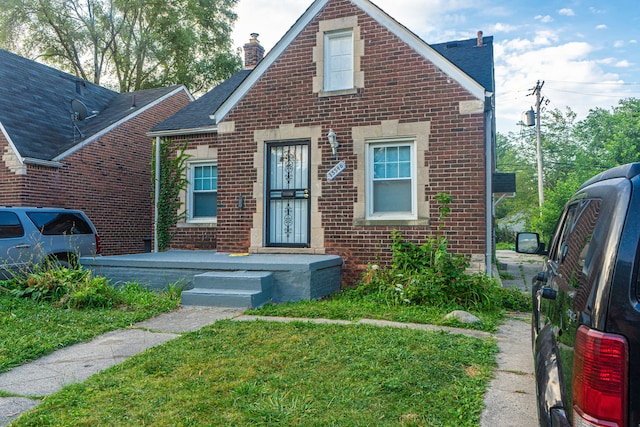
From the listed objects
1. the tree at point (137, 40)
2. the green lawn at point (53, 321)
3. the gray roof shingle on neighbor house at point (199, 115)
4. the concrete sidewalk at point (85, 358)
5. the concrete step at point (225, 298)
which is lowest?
the concrete sidewalk at point (85, 358)

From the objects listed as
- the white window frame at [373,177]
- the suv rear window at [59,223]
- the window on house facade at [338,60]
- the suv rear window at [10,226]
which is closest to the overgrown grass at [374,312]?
the white window frame at [373,177]

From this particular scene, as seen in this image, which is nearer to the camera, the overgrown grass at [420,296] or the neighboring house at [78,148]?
the overgrown grass at [420,296]

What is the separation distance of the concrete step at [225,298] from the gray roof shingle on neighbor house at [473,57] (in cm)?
537

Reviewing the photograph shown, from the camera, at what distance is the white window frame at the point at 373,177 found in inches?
340

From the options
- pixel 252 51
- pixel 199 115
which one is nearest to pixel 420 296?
pixel 199 115

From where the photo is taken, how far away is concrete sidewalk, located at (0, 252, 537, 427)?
3.30 metres

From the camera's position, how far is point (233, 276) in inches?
288

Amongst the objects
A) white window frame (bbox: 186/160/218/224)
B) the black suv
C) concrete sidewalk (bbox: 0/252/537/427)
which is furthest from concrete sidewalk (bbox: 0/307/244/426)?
white window frame (bbox: 186/160/218/224)

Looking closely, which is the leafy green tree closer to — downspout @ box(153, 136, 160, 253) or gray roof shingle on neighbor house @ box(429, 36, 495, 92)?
gray roof shingle on neighbor house @ box(429, 36, 495, 92)

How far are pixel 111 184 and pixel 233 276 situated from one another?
9304 millimetres

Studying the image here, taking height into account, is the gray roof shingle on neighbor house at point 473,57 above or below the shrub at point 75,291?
above

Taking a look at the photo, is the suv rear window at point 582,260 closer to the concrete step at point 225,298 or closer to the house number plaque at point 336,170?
the concrete step at point 225,298

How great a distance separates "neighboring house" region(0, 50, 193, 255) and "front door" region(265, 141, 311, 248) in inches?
271

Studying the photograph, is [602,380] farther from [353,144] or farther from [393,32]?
[393,32]
